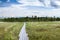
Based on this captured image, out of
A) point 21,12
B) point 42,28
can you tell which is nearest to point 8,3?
point 21,12

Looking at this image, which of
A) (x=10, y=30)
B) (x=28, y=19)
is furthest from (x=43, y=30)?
(x=10, y=30)

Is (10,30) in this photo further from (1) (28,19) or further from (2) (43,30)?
(2) (43,30)

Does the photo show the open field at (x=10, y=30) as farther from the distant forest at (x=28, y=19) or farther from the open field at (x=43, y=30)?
the open field at (x=43, y=30)

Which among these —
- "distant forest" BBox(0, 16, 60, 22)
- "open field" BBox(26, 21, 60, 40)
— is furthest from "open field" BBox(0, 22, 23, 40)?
"open field" BBox(26, 21, 60, 40)

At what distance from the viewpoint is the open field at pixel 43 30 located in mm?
2195

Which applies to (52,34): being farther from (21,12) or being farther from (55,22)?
(21,12)

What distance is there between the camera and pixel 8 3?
227cm

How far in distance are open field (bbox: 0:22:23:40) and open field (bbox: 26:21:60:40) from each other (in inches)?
7.2

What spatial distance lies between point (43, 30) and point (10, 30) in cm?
57

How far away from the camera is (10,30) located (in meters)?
2.23

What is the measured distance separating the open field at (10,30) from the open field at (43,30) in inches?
7.2

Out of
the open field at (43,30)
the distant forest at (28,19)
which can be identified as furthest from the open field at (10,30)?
the open field at (43,30)

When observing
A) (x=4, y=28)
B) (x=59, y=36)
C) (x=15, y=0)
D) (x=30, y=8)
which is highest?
(x=15, y=0)

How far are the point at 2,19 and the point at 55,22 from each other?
93cm
